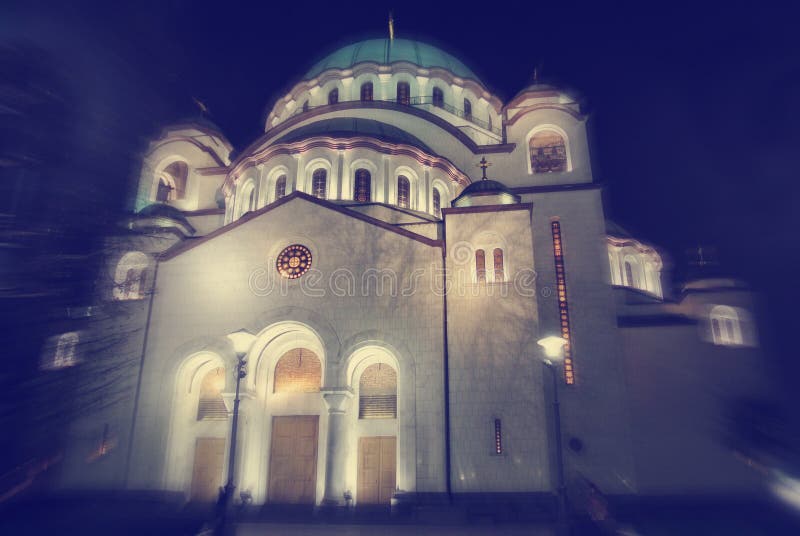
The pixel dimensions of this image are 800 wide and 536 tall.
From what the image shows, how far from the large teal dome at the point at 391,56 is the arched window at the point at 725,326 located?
56.9ft

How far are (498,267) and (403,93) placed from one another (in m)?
15.0

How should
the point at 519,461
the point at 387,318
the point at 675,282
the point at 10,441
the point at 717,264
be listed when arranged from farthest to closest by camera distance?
the point at 675,282, the point at 717,264, the point at 10,441, the point at 387,318, the point at 519,461

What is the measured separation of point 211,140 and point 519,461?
73.3 feet

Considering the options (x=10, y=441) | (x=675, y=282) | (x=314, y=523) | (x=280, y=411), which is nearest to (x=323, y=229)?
(x=280, y=411)

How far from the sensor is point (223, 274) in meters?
17.9

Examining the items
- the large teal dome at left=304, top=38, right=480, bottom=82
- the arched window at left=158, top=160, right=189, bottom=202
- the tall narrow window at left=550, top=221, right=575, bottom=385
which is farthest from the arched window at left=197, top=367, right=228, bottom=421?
the large teal dome at left=304, top=38, right=480, bottom=82

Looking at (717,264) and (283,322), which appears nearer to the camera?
(283,322)

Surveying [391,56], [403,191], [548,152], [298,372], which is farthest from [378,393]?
[391,56]

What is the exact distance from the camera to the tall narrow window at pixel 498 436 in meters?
14.7

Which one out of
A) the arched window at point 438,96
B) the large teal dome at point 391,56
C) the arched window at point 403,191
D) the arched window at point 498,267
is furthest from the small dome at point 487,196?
the large teal dome at point 391,56

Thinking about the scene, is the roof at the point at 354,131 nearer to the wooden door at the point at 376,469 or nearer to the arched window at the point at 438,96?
the arched window at the point at 438,96

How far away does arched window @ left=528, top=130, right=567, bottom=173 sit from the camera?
23219mm

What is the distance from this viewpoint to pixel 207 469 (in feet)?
54.4

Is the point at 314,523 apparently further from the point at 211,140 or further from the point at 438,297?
the point at 211,140
